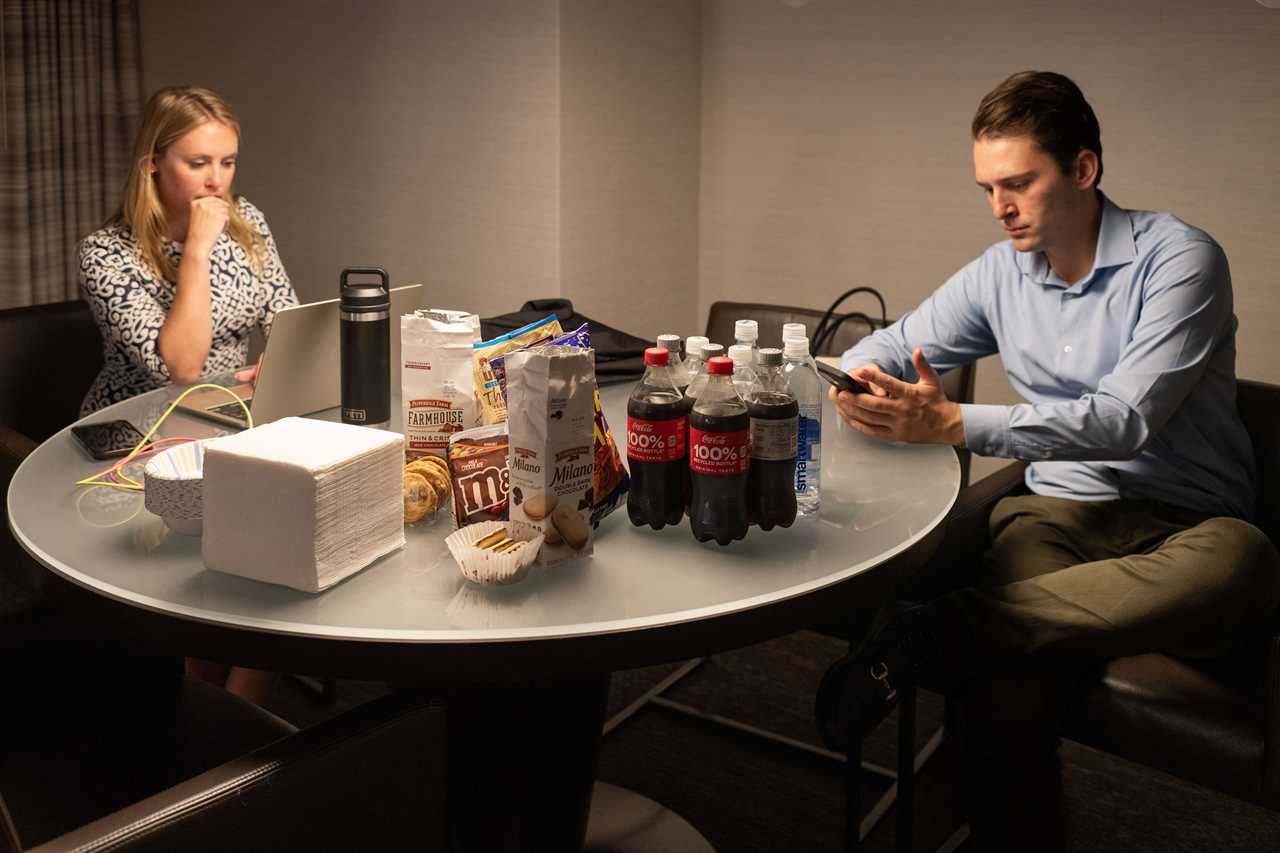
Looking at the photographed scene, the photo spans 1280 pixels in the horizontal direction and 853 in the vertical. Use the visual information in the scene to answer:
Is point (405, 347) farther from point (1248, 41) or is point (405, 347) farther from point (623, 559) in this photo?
point (1248, 41)

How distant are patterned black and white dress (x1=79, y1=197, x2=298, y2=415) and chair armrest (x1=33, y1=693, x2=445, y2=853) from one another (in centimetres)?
157

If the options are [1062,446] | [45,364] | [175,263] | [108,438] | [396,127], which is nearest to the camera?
[108,438]

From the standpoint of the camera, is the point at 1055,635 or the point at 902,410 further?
the point at 902,410

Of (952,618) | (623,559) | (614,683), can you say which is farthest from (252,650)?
(614,683)

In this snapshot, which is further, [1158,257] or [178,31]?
[178,31]

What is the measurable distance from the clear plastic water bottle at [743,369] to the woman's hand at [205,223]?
147 cm

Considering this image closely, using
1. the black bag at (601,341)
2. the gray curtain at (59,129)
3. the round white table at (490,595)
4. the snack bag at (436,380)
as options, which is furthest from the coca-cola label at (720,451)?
the gray curtain at (59,129)

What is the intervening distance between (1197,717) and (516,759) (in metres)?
0.95

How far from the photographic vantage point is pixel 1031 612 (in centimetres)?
179

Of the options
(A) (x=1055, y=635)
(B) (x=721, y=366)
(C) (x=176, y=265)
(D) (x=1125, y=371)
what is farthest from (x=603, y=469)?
(C) (x=176, y=265)

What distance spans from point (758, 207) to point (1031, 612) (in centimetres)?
221

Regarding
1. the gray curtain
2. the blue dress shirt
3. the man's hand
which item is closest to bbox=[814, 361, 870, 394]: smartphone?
the man's hand

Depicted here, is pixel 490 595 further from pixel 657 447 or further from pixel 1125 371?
pixel 1125 371

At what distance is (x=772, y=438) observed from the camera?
4.73 feet
